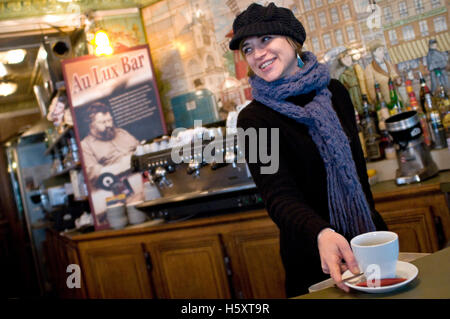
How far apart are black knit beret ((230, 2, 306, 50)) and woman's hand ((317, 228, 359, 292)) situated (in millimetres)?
691

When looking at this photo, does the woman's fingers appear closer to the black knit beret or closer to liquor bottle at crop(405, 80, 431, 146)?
the black knit beret

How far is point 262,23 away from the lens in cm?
138

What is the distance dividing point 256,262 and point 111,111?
1829 millimetres

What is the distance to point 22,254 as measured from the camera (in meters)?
7.92

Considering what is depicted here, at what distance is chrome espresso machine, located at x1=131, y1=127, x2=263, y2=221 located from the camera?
2.79 metres

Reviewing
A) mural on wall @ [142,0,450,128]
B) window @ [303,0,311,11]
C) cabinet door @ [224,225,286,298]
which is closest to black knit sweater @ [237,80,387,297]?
cabinet door @ [224,225,286,298]

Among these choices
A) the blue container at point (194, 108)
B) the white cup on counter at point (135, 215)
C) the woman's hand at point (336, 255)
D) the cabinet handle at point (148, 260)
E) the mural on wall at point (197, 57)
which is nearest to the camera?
the woman's hand at point (336, 255)

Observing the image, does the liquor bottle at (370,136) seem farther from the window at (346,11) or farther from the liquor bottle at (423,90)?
the window at (346,11)

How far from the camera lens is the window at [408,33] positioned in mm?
2834

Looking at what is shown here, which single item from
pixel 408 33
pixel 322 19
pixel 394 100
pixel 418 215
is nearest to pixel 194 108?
pixel 322 19

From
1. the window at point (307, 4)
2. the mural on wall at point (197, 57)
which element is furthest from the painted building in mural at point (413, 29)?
the mural on wall at point (197, 57)

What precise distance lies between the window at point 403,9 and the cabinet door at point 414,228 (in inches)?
50.4
